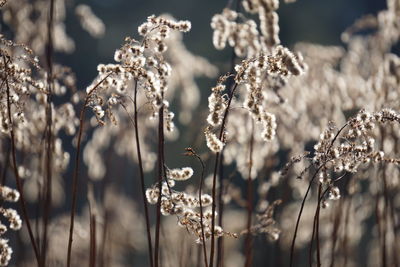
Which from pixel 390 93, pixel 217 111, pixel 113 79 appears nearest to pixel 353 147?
pixel 217 111

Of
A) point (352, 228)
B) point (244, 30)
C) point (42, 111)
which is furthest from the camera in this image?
point (352, 228)

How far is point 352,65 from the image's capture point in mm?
4031

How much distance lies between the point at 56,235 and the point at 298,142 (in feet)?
5.73

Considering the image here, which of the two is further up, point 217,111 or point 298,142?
point 298,142

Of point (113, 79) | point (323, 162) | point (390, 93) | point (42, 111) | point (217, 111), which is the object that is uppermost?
point (390, 93)

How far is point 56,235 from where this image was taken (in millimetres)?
3914

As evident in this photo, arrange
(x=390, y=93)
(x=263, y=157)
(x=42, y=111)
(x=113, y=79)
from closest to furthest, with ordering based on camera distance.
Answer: (x=113, y=79)
(x=42, y=111)
(x=390, y=93)
(x=263, y=157)

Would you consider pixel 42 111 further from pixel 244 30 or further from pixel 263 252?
pixel 263 252

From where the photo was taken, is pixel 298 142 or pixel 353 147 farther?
pixel 298 142

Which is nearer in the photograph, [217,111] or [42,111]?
[217,111]

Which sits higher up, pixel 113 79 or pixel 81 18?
pixel 81 18

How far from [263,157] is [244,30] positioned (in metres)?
1.11

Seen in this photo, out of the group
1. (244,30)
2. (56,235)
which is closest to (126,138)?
(56,235)

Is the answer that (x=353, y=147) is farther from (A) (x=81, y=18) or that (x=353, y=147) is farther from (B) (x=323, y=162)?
(A) (x=81, y=18)
